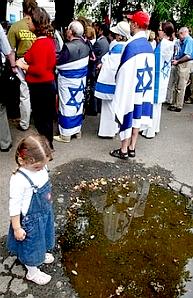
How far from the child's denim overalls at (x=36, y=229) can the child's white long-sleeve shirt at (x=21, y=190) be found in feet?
0.09

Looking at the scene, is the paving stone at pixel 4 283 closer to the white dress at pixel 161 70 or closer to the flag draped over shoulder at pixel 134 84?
the flag draped over shoulder at pixel 134 84

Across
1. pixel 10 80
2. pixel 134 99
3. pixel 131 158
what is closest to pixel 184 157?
pixel 131 158

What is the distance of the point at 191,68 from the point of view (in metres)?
7.77

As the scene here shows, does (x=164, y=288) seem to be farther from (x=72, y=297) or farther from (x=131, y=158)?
(x=131, y=158)

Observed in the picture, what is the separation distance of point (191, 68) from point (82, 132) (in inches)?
104

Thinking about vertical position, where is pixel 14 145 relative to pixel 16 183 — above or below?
below

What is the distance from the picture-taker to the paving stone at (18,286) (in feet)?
10.4

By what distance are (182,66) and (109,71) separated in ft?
7.81

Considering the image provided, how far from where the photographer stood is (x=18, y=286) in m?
3.20

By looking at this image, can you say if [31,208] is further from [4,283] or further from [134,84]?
[134,84]

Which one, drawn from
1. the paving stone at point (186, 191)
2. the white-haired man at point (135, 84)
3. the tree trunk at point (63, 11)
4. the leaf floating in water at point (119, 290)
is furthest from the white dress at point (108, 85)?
the leaf floating in water at point (119, 290)

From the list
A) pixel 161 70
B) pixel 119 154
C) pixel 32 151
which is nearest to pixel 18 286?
pixel 32 151

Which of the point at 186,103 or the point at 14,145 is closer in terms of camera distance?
the point at 14,145

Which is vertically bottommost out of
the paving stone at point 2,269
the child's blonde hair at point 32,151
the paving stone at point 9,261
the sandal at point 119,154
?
the sandal at point 119,154
